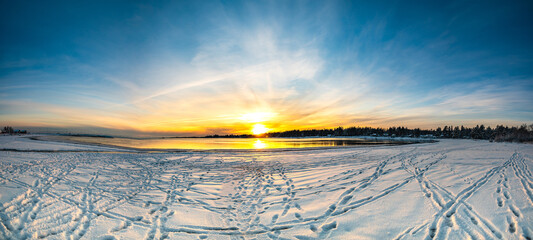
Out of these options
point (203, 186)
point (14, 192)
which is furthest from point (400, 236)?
point (14, 192)

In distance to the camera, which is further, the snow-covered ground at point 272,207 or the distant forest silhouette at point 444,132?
the distant forest silhouette at point 444,132

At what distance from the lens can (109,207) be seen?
646 centimetres

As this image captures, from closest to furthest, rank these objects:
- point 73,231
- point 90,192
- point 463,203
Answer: point 73,231 < point 463,203 < point 90,192

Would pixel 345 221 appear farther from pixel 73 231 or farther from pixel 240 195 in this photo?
pixel 73 231

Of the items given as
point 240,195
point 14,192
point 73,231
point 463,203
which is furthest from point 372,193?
point 14,192

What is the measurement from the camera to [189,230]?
5129mm

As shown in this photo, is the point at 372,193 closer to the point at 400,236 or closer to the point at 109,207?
the point at 400,236

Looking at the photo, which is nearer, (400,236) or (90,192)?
(400,236)

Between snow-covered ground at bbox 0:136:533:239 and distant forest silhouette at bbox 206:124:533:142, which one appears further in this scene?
distant forest silhouette at bbox 206:124:533:142

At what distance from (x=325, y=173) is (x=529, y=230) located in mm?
7211

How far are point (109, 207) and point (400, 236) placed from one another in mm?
8926

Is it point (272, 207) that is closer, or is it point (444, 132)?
point (272, 207)

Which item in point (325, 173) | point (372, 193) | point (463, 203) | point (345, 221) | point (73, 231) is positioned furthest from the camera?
point (325, 173)

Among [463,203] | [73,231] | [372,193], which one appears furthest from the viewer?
[372,193]
